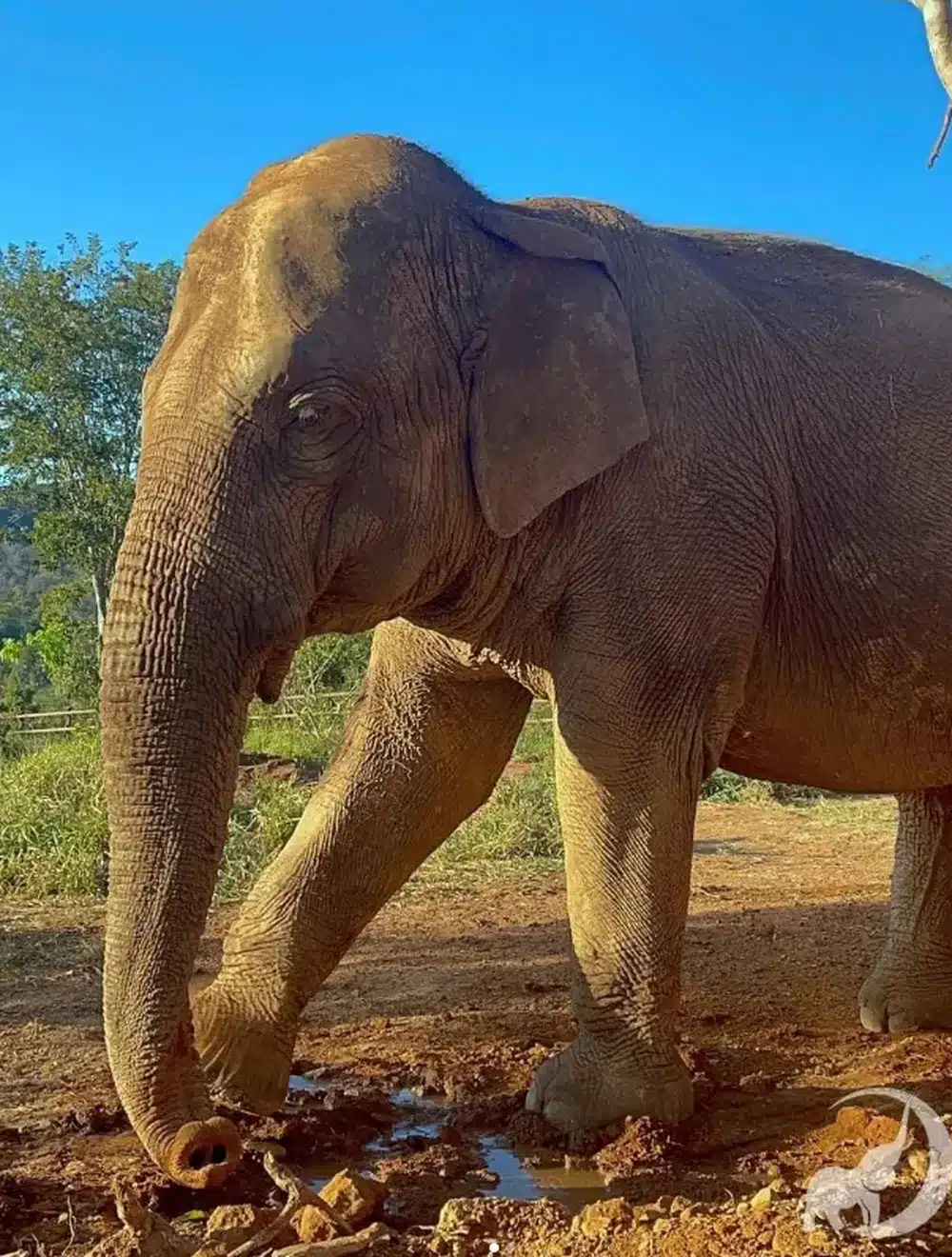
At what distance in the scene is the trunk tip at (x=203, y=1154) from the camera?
2.99m

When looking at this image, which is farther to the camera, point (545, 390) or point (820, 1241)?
point (545, 390)

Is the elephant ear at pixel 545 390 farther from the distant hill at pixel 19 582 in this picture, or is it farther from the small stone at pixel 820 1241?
the distant hill at pixel 19 582

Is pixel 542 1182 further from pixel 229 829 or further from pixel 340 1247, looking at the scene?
pixel 229 829

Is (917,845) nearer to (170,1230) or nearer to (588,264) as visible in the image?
(588,264)

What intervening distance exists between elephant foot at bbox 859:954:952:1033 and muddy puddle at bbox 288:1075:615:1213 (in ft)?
6.60

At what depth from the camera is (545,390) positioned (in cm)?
370

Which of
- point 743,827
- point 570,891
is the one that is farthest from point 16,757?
point 570,891

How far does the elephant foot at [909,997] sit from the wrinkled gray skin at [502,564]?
3.93ft

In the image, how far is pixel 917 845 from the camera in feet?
18.0

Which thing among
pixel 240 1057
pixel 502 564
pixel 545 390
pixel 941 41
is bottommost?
pixel 240 1057

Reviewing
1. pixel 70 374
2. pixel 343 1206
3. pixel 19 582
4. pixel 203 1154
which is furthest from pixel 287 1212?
pixel 19 582

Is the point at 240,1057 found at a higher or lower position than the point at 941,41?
lower

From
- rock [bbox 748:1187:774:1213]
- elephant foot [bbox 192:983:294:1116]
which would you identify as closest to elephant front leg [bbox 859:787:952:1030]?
elephant foot [bbox 192:983:294:1116]

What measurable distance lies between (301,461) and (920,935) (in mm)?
3389
